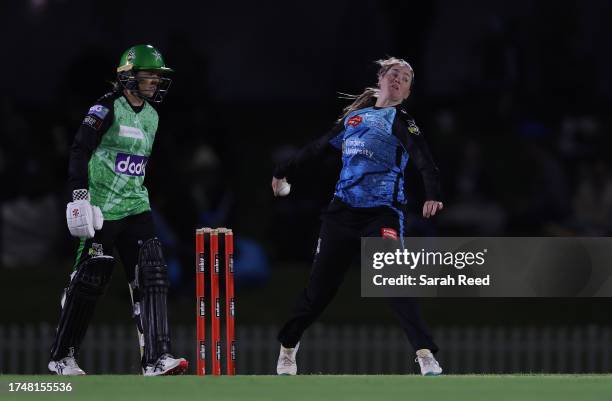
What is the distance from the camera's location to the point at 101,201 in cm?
890

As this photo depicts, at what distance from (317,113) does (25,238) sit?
8.38 metres

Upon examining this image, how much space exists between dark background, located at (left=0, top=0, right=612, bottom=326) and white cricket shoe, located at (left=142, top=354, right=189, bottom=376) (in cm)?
686

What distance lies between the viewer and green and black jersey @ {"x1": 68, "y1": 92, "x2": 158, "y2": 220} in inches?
348

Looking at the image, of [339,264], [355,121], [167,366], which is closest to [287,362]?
[339,264]

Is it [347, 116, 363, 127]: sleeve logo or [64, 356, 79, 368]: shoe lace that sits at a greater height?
[347, 116, 363, 127]: sleeve logo

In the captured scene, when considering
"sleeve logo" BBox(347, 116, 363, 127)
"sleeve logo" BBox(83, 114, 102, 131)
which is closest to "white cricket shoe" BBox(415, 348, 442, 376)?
"sleeve logo" BBox(347, 116, 363, 127)

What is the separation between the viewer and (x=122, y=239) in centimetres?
895

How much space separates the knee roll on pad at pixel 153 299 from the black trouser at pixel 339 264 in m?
0.74

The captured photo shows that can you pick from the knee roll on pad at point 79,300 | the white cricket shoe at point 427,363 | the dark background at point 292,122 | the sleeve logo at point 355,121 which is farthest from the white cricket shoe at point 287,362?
the dark background at point 292,122

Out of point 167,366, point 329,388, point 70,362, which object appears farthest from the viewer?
point 70,362

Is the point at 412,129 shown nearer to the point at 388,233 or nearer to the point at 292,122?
the point at 388,233

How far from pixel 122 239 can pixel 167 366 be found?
0.83 metres

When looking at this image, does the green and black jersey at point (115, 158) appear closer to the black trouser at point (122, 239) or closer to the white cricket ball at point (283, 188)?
the black trouser at point (122, 239)

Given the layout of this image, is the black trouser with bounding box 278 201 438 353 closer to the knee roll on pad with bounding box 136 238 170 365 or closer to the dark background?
the knee roll on pad with bounding box 136 238 170 365
